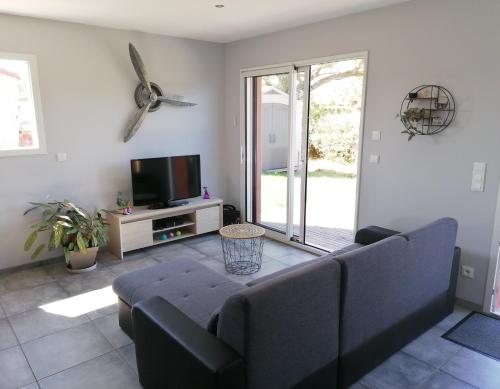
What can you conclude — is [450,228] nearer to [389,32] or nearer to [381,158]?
[381,158]

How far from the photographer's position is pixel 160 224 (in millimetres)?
4898

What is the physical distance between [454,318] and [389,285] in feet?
3.94

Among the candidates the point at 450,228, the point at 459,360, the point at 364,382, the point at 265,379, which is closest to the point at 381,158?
the point at 450,228

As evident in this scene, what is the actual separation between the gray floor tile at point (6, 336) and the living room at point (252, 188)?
0.04m

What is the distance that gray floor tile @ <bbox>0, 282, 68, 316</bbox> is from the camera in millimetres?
3311

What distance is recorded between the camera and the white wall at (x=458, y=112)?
9.73 feet

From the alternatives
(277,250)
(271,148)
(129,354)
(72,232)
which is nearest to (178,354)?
(129,354)

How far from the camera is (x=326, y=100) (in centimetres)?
477

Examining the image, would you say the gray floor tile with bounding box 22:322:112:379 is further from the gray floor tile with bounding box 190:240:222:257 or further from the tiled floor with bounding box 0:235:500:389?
the gray floor tile with bounding box 190:240:222:257

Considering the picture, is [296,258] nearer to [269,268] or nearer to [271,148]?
[269,268]

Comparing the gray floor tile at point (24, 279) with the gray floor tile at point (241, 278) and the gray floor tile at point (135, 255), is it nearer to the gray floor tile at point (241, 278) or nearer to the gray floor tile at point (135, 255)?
the gray floor tile at point (135, 255)

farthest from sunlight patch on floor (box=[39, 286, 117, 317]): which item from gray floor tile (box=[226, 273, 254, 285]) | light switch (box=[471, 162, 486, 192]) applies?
light switch (box=[471, 162, 486, 192])

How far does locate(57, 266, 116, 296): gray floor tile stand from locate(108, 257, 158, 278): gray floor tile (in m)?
0.06

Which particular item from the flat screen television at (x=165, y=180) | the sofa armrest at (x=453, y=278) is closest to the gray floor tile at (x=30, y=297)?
the flat screen television at (x=165, y=180)
